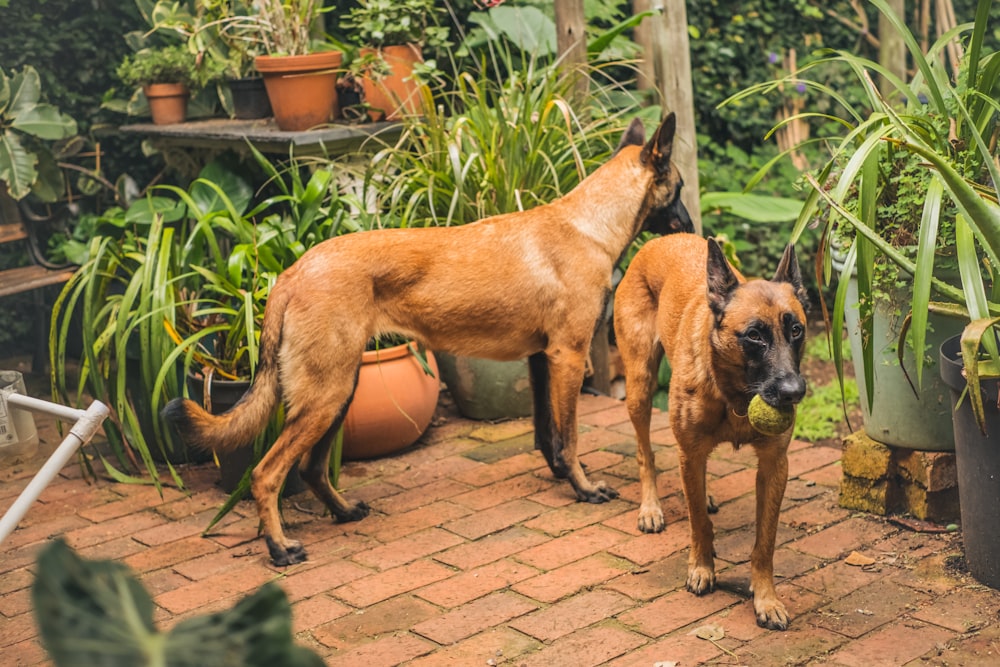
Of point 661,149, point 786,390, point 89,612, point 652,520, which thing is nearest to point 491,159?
point 661,149

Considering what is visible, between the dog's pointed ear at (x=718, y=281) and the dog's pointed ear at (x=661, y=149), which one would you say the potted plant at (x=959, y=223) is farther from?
the dog's pointed ear at (x=661, y=149)

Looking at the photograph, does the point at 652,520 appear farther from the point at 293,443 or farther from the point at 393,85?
the point at 393,85

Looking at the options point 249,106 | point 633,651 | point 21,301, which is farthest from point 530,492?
point 21,301

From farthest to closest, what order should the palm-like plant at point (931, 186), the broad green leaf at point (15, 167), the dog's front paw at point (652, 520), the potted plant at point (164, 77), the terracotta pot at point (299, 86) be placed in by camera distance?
the potted plant at point (164, 77), the broad green leaf at point (15, 167), the terracotta pot at point (299, 86), the dog's front paw at point (652, 520), the palm-like plant at point (931, 186)

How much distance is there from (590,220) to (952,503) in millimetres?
1750

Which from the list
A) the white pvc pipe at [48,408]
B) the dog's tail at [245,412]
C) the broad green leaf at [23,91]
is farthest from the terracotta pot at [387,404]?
the broad green leaf at [23,91]

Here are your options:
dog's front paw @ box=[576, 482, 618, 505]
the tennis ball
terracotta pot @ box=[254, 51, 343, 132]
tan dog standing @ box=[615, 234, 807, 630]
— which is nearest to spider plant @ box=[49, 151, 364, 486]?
terracotta pot @ box=[254, 51, 343, 132]

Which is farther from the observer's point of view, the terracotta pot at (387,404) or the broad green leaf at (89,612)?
the terracotta pot at (387,404)

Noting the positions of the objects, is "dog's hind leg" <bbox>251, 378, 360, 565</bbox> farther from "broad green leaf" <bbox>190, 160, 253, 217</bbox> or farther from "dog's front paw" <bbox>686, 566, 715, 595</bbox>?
"broad green leaf" <bbox>190, 160, 253, 217</bbox>

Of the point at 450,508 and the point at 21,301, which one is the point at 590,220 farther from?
the point at 21,301

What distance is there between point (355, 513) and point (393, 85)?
8.81 feet

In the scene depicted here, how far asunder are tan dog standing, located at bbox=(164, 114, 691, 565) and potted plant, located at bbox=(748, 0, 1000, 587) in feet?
3.29

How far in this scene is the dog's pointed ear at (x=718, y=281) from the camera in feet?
10.2

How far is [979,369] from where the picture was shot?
10.3 ft
